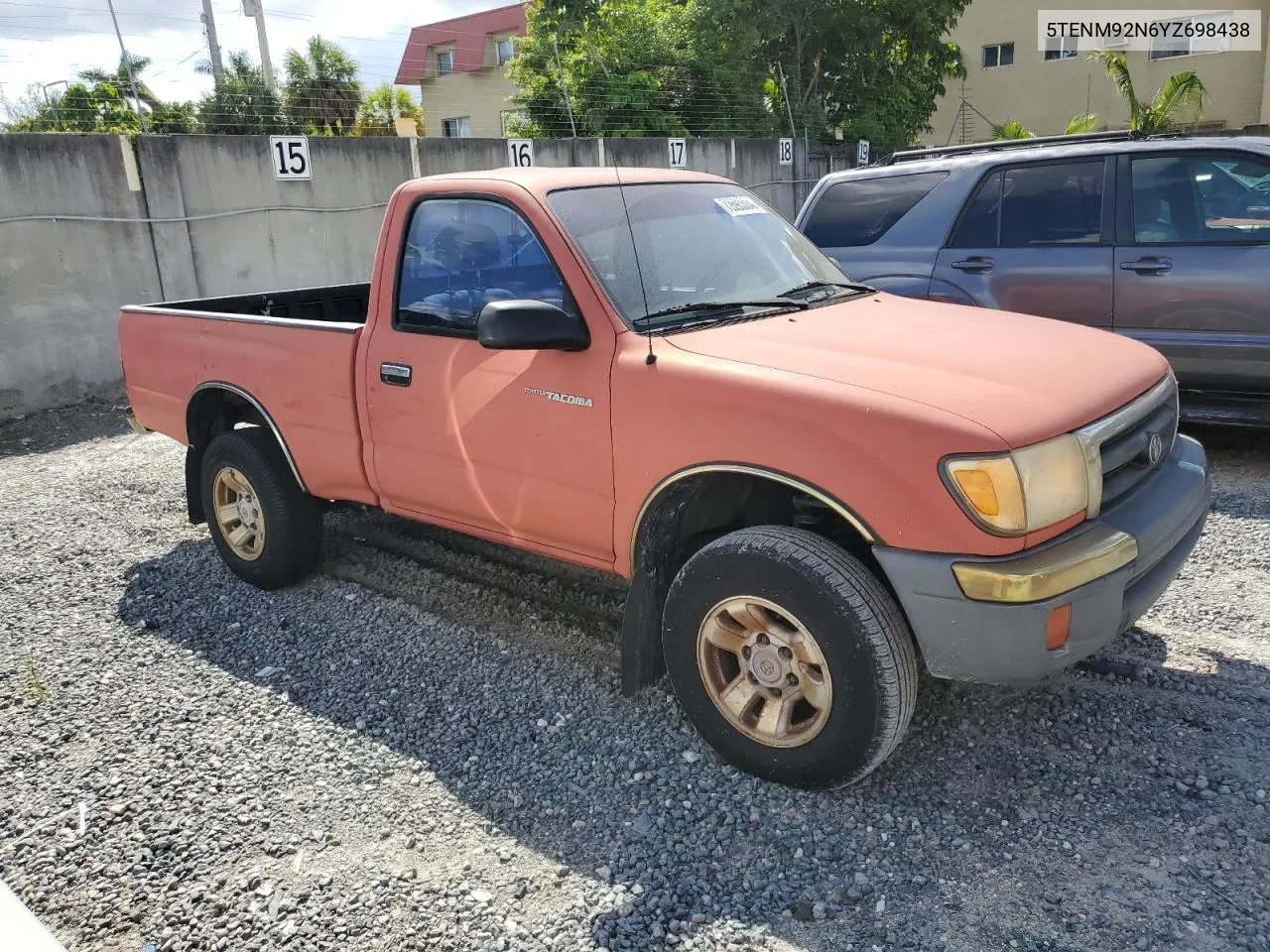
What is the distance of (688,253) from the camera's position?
12.2 feet

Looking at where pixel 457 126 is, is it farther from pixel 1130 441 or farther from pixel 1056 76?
pixel 1130 441

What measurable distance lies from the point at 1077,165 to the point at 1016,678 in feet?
15.0

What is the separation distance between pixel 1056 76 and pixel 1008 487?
29447mm

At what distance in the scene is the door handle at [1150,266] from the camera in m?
5.73

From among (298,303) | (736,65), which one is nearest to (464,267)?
(298,303)

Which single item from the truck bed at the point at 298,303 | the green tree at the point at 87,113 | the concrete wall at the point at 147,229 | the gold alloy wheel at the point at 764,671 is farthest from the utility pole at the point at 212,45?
the gold alloy wheel at the point at 764,671

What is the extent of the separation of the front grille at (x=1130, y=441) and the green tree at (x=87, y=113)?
10893 mm

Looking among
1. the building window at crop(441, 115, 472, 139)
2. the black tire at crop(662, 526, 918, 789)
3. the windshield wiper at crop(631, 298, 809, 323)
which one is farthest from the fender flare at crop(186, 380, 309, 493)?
the building window at crop(441, 115, 472, 139)

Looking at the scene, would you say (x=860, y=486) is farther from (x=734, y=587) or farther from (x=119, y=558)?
(x=119, y=558)

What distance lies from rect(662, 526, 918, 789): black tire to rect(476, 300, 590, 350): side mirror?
0.86 m

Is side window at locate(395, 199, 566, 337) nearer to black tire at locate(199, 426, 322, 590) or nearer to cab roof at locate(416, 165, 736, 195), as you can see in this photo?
cab roof at locate(416, 165, 736, 195)

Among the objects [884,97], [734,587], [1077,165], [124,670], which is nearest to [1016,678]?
[734,587]

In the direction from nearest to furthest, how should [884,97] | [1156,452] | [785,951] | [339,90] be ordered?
1. [785,951]
2. [1156,452]
3. [884,97]
4. [339,90]

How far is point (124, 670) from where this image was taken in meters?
4.13
